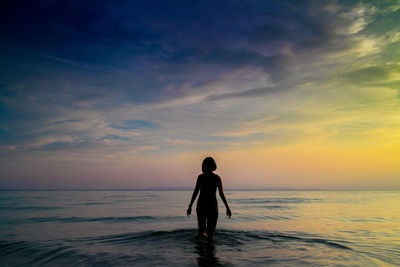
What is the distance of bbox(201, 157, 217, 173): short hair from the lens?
24.6ft

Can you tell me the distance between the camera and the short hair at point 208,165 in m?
7.49

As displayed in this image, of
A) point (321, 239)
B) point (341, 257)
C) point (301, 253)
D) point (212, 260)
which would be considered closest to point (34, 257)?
point (212, 260)

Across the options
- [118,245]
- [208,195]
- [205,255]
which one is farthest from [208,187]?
[118,245]

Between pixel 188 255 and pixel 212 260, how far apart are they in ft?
2.82

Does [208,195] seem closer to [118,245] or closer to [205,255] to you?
[205,255]

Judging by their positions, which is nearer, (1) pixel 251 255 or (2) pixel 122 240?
(1) pixel 251 255

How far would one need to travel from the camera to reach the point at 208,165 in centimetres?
752

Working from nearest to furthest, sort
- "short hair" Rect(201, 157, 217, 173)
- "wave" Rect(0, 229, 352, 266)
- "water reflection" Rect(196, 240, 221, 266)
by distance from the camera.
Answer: "water reflection" Rect(196, 240, 221, 266) < "wave" Rect(0, 229, 352, 266) < "short hair" Rect(201, 157, 217, 173)

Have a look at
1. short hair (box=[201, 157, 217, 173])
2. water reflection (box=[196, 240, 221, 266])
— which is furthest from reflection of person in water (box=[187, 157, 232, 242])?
water reflection (box=[196, 240, 221, 266])

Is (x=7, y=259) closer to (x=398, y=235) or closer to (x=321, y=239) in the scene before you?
(x=321, y=239)

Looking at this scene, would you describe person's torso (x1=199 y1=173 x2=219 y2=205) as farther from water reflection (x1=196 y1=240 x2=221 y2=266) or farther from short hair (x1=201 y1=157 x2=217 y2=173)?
water reflection (x1=196 y1=240 x2=221 y2=266)

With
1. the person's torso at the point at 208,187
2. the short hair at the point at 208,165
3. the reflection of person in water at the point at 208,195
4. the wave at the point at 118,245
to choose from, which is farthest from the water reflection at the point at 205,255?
the short hair at the point at 208,165

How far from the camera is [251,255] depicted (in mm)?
6969

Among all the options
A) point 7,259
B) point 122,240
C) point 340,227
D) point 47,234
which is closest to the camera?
point 7,259
